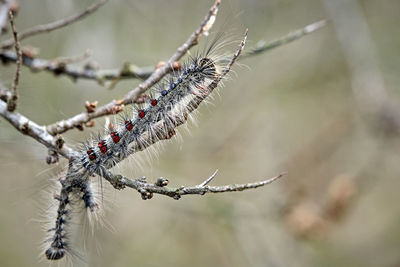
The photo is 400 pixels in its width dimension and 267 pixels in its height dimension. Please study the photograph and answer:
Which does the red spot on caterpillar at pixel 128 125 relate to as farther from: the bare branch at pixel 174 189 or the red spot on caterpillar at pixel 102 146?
the bare branch at pixel 174 189

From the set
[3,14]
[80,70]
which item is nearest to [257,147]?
[80,70]

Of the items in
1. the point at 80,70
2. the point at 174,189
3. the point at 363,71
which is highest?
the point at 363,71

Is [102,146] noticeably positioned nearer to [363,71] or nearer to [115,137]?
[115,137]

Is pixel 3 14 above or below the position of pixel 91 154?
above

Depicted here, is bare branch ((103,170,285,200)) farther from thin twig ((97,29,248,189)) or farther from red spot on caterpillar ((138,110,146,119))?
red spot on caterpillar ((138,110,146,119))

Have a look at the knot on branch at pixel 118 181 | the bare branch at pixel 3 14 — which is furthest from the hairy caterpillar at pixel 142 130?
the bare branch at pixel 3 14

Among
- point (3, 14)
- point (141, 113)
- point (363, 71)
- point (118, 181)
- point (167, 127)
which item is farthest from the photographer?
point (363, 71)

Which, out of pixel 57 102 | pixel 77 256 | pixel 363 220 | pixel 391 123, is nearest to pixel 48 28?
pixel 77 256
